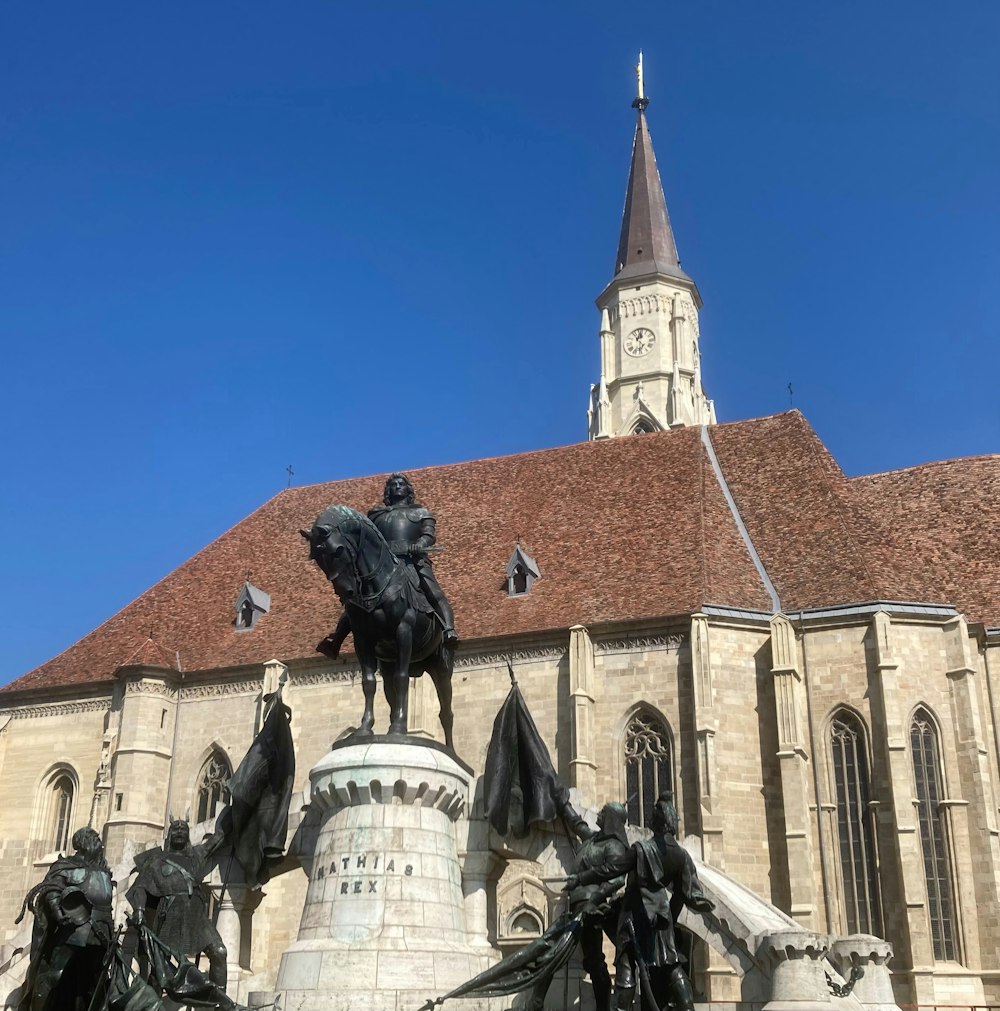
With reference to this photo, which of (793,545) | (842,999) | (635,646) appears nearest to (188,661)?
(635,646)

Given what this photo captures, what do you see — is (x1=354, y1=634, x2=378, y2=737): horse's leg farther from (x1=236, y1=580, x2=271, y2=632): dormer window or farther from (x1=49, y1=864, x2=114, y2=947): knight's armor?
(x1=236, y1=580, x2=271, y2=632): dormer window

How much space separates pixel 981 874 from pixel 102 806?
1886 centimetres

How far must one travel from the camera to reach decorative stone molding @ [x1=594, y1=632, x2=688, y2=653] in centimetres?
2572

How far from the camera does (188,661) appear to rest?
98.1 feet

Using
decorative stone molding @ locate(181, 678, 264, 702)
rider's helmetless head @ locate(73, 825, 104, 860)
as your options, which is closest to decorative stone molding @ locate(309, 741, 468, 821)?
rider's helmetless head @ locate(73, 825, 104, 860)

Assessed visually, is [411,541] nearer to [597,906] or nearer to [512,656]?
[597,906]

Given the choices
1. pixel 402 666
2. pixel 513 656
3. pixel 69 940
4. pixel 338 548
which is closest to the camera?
pixel 69 940

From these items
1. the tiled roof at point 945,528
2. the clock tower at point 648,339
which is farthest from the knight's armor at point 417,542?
the clock tower at point 648,339

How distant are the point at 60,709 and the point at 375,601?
21659 millimetres

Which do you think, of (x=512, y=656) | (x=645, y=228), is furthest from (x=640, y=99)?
(x=512, y=656)

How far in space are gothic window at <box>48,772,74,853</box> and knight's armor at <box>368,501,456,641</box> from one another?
2079 cm

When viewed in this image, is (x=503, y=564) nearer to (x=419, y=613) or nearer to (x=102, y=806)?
(x=102, y=806)

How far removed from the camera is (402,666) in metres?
11.6

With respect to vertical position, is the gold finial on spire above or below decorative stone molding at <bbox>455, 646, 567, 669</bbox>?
above
